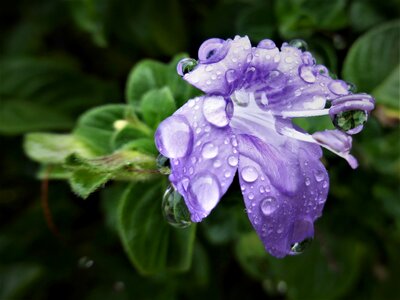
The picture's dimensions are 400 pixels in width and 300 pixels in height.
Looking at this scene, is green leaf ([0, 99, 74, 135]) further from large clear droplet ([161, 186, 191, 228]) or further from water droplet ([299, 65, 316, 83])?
water droplet ([299, 65, 316, 83])

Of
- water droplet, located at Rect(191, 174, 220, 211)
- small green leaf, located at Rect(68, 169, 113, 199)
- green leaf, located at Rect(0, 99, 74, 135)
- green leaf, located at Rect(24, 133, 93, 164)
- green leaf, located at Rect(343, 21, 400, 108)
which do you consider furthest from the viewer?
green leaf, located at Rect(0, 99, 74, 135)

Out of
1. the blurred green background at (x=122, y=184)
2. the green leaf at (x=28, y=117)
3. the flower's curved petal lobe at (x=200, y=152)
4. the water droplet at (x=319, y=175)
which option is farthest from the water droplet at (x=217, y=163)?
the green leaf at (x=28, y=117)

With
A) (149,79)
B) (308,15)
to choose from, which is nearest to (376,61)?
(308,15)

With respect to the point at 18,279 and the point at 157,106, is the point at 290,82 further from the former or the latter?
the point at 18,279

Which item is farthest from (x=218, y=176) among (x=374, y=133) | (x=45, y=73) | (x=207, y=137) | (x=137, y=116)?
(x=45, y=73)

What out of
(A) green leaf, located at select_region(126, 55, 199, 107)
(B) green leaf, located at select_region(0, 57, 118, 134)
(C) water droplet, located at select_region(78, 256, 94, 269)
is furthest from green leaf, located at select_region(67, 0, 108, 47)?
(C) water droplet, located at select_region(78, 256, 94, 269)

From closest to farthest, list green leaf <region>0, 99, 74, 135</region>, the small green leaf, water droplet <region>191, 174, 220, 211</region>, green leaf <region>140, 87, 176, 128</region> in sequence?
water droplet <region>191, 174, 220, 211</region>, the small green leaf, green leaf <region>140, 87, 176, 128</region>, green leaf <region>0, 99, 74, 135</region>
